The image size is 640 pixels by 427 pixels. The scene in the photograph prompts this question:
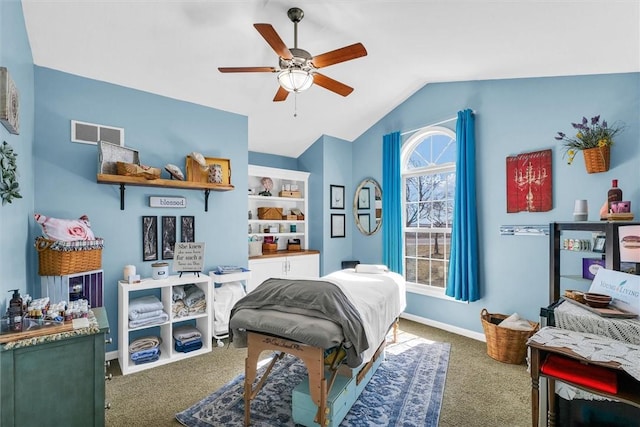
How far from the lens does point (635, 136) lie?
102 inches

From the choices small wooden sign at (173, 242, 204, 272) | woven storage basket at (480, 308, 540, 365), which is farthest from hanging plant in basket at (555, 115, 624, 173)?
small wooden sign at (173, 242, 204, 272)

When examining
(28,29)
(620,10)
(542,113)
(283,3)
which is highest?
(283,3)

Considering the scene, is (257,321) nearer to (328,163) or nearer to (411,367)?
(411,367)

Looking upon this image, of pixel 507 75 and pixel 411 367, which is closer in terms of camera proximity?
pixel 411 367

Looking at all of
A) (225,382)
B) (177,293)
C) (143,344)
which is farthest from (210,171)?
(225,382)

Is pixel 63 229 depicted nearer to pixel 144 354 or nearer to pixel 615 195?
pixel 144 354

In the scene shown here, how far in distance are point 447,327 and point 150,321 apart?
3.38 meters

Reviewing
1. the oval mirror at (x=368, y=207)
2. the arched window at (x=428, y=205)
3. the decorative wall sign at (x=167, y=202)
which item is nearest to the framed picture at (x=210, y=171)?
the decorative wall sign at (x=167, y=202)

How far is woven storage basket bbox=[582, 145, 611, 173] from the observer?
2.63m

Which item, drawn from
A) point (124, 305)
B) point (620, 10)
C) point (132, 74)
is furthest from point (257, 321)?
point (620, 10)

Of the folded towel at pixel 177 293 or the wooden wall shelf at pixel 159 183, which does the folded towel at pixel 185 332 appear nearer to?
the folded towel at pixel 177 293

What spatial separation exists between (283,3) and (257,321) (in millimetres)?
2364

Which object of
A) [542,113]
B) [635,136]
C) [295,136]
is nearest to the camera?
[635,136]

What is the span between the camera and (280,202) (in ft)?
16.7
